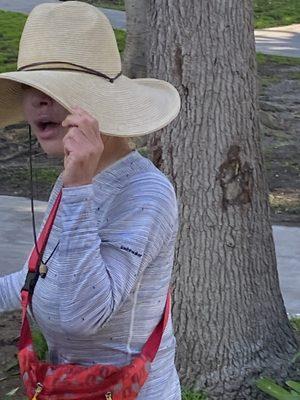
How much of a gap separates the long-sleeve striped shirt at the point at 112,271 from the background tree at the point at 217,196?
2.00m

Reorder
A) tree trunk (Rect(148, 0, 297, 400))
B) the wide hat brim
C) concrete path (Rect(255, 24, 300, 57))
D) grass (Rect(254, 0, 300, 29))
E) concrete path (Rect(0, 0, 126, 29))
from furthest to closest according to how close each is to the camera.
Result: 1. grass (Rect(254, 0, 300, 29))
2. concrete path (Rect(0, 0, 126, 29))
3. concrete path (Rect(255, 24, 300, 57))
4. tree trunk (Rect(148, 0, 297, 400))
5. the wide hat brim

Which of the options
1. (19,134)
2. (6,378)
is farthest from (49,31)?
(19,134)

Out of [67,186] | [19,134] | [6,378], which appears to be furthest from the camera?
[19,134]

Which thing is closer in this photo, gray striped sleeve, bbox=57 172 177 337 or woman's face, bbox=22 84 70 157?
gray striped sleeve, bbox=57 172 177 337

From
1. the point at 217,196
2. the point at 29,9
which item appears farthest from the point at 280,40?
the point at 217,196

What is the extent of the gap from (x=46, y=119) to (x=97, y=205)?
0.21 metres

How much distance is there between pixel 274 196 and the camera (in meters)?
8.19

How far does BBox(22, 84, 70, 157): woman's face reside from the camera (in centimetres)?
213

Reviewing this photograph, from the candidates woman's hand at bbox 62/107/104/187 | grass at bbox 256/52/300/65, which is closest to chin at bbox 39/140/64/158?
woman's hand at bbox 62/107/104/187

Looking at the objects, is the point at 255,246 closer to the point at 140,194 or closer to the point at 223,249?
the point at 223,249

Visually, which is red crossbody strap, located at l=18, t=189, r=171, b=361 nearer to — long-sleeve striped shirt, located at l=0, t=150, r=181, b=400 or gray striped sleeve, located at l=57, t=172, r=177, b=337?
long-sleeve striped shirt, located at l=0, t=150, r=181, b=400

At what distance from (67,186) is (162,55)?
230 centimetres

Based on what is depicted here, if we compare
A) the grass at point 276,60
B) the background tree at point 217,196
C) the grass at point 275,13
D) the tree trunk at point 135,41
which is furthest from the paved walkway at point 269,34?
the background tree at point 217,196

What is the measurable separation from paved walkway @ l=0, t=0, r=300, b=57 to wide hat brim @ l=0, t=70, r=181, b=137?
13.2 meters
